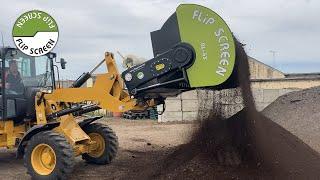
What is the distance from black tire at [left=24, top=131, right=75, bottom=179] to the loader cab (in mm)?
1408

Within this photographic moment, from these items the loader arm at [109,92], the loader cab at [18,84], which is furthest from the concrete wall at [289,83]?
the loader arm at [109,92]

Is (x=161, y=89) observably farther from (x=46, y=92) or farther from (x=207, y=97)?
(x=46, y=92)

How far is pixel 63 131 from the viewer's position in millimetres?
8148

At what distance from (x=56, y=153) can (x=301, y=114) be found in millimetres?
4684

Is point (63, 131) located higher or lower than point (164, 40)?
lower

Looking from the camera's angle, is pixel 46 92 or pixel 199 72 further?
pixel 46 92

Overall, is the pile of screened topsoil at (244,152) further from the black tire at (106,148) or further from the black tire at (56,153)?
the black tire at (106,148)

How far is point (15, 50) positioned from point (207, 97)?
3.82 meters

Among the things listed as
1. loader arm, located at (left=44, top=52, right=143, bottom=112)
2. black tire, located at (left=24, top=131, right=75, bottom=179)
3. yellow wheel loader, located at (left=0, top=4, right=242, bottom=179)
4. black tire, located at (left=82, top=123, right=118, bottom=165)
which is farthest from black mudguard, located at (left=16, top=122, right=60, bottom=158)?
black tire, located at (left=82, top=123, right=118, bottom=165)

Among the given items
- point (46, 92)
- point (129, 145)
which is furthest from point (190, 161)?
point (129, 145)

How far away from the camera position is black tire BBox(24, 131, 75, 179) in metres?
7.64

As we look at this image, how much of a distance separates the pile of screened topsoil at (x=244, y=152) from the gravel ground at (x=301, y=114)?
2.44 ft

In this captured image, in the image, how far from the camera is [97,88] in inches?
317

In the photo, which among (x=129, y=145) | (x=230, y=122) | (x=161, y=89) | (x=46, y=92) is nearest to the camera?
(x=161, y=89)
